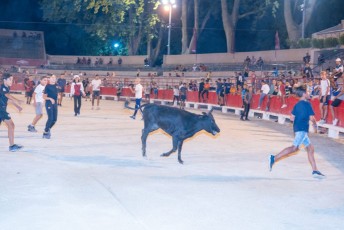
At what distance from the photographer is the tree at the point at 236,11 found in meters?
54.0

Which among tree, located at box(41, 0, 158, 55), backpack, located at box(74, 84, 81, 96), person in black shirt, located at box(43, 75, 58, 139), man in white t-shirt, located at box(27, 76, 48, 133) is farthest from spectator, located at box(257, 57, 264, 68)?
person in black shirt, located at box(43, 75, 58, 139)

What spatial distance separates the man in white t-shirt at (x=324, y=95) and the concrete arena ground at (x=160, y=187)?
2859mm

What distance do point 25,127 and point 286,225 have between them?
13681mm

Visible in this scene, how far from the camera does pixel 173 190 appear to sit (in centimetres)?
943

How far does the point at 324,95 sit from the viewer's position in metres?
19.1

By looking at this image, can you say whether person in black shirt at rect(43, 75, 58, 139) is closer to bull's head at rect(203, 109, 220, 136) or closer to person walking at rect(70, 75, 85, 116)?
bull's head at rect(203, 109, 220, 136)

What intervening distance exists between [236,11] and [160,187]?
46395 mm

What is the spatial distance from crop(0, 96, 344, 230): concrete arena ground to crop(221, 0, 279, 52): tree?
38079 millimetres

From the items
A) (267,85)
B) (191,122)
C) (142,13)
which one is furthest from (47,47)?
(191,122)

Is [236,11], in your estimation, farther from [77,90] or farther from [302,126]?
[302,126]

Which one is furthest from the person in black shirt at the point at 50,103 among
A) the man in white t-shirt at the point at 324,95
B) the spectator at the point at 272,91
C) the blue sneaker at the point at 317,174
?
the spectator at the point at 272,91

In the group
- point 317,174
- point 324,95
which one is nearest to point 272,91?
point 324,95

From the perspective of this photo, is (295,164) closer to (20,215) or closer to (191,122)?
(191,122)

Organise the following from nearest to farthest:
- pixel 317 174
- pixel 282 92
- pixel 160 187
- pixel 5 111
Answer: pixel 160 187, pixel 317 174, pixel 5 111, pixel 282 92
